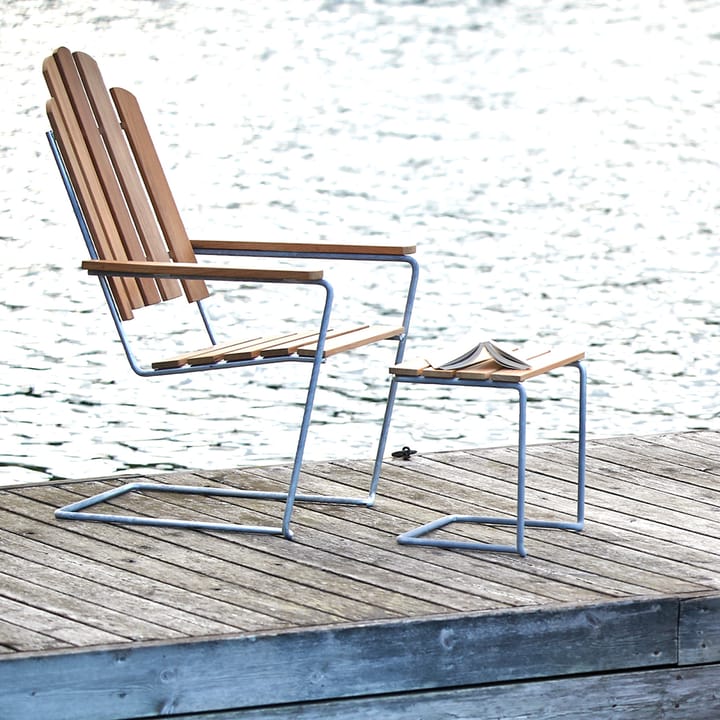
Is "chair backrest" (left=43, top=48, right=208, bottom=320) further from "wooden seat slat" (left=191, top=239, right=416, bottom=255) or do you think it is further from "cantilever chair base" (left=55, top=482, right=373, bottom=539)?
"cantilever chair base" (left=55, top=482, right=373, bottom=539)

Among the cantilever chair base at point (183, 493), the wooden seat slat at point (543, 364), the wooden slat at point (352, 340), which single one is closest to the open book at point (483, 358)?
the wooden seat slat at point (543, 364)

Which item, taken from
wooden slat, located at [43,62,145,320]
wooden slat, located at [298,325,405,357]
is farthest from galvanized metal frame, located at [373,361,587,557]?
wooden slat, located at [43,62,145,320]

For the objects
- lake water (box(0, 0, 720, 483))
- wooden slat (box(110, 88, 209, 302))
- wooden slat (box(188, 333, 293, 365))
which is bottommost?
lake water (box(0, 0, 720, 483))

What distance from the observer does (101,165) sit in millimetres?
3805

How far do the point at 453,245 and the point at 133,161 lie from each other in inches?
184

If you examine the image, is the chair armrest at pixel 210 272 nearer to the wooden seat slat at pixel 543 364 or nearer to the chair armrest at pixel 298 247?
the chair armrest at pixel 298 247

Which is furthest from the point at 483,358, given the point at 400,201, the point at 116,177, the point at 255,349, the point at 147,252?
the point at 400,201

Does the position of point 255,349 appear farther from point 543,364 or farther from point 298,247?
point 543,364

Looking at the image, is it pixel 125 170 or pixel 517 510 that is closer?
pixel 517 510

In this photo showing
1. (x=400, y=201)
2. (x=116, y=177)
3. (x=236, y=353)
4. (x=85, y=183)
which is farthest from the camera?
(x=400, y=201)

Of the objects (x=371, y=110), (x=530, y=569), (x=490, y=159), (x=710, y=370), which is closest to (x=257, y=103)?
(x=371, y=110)

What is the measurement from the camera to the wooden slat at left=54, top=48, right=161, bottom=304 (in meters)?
3.77

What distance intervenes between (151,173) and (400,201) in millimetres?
5945

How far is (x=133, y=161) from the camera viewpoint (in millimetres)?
3988
